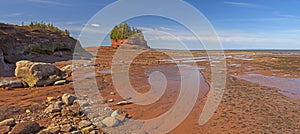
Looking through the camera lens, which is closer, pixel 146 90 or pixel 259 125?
pixel 259 125

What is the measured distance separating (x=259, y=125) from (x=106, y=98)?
592cm

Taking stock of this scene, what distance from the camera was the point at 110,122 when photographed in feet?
20.1

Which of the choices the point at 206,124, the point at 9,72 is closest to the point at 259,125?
the point at 206,124

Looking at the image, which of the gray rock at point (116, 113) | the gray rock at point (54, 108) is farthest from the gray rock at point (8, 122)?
the gray rock at point (116, 113)

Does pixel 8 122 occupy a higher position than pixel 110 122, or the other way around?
pixel 8 122

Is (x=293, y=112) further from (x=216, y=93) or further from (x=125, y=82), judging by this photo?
(x=125, y=82)

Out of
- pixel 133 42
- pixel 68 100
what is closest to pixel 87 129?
pixel 68 100

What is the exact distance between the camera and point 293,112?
8102 millimetres

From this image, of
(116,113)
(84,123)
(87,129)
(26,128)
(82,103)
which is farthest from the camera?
(82,103)

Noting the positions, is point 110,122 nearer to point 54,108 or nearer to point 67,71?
point 54,108

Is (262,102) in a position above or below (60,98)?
below

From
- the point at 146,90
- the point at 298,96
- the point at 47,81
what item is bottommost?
the point at 298,96

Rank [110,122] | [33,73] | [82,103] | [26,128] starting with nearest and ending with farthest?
[26,128]
[110,122]
[82,103]
[33,73]

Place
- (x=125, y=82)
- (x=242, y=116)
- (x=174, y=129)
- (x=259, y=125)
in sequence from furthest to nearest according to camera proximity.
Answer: (x=125, y=82), (x=242, y=116), (x=259, y=125), (x=174, y=129)
